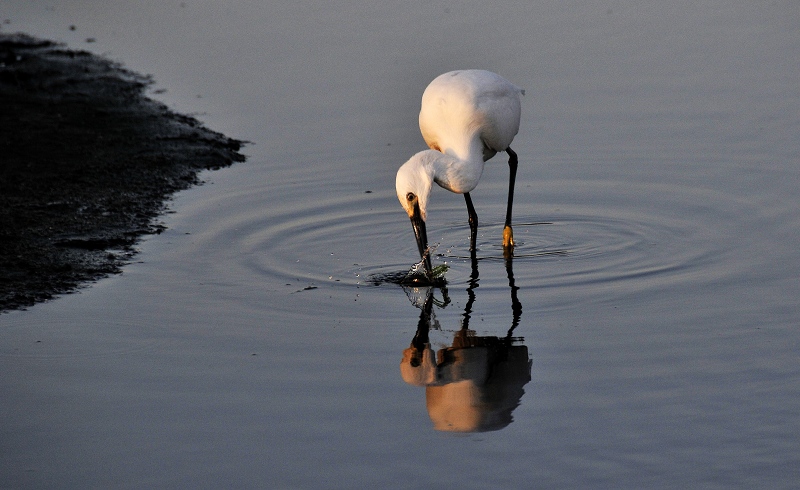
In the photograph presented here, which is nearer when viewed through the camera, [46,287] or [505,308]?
[505,308]

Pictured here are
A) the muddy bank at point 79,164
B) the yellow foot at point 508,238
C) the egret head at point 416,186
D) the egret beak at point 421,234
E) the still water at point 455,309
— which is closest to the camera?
the still water at point 455,309

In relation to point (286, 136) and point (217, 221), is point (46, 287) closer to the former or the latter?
point (217, 221)

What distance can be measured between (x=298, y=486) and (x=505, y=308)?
2.71m

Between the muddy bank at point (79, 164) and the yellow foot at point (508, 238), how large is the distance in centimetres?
288

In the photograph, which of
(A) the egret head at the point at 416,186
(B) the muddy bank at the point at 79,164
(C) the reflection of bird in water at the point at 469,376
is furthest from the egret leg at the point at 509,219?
(B) the muddy bank at the point at 79,164

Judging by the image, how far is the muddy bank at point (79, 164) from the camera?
849cm

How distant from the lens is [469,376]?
647 centimetres

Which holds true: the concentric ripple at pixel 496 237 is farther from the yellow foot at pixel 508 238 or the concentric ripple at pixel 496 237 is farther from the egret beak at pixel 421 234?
the egret beak at pixel 421 234

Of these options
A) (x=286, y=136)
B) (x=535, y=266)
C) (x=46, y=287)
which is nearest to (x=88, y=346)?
(x=46, y=287)

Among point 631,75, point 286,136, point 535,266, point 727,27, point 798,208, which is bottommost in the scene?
point 535,266

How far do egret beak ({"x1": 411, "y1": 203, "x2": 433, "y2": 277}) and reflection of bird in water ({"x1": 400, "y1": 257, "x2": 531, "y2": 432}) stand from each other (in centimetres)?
83

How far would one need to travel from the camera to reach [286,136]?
40.0ft

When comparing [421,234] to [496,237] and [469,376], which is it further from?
[469,376]

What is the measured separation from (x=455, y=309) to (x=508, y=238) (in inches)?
63.6
